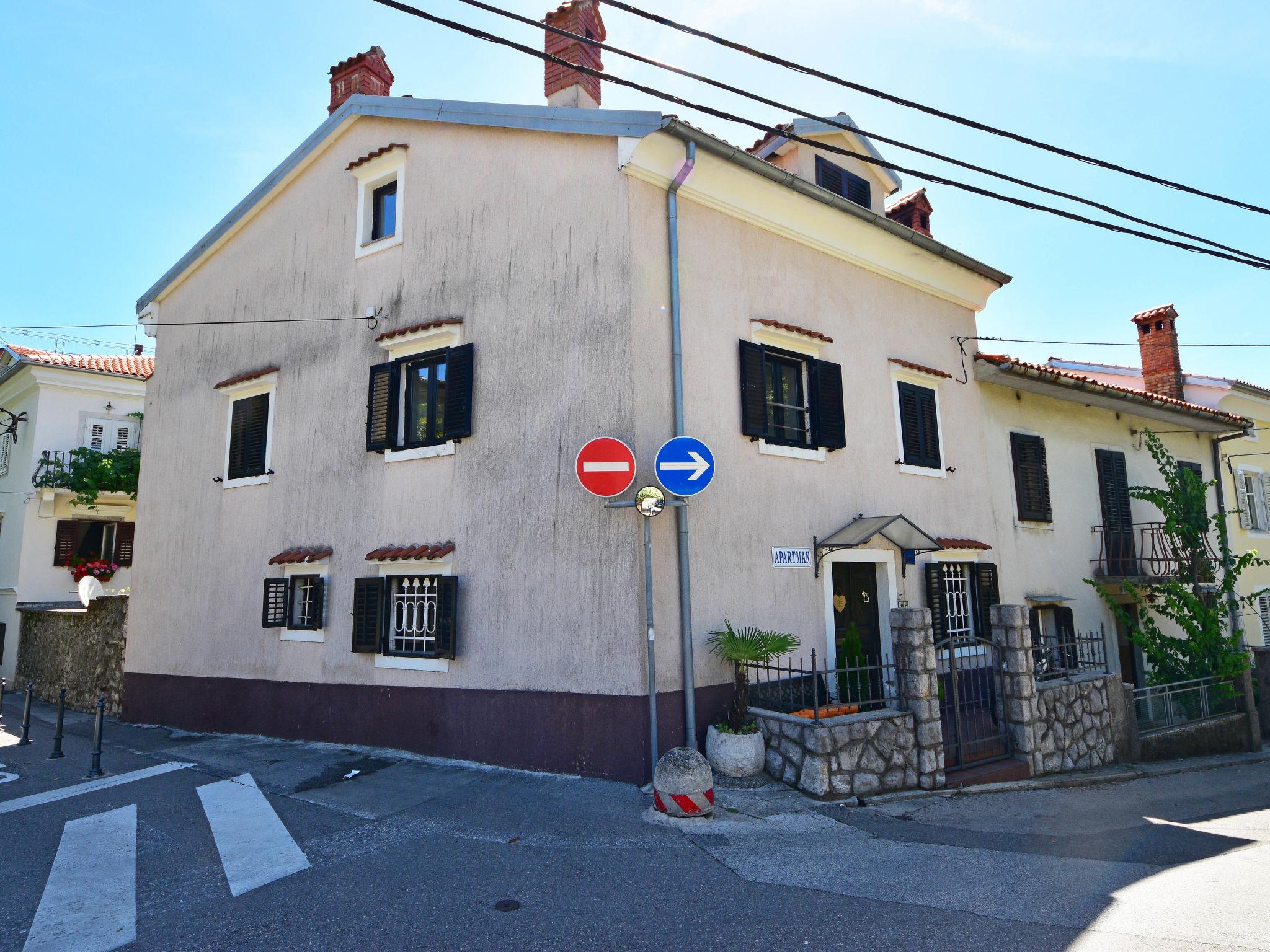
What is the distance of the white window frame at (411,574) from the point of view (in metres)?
9.32

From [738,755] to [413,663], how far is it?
12.9 ft

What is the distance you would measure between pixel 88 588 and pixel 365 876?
1044cm

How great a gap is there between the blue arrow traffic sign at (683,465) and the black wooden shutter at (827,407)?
2.81m

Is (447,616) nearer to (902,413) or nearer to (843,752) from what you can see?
(843,752)

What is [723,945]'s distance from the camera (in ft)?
15.3

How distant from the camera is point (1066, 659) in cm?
1085

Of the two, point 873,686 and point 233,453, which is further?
point 233,453

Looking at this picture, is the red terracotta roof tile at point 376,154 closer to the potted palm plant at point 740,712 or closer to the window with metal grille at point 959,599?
the potted palm plant at point 740,712

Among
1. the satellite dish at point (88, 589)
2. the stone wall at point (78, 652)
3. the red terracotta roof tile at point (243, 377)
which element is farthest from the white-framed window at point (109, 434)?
the red terracotta roof tile at point (243, 377)

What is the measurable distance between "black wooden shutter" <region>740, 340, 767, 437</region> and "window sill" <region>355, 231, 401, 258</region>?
4.73m

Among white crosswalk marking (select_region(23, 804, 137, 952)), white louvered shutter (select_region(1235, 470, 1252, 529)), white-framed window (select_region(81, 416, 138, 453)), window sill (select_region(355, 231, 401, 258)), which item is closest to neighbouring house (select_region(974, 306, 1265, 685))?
white louvered shutter (select_region(1235, 470, 1252, 529))

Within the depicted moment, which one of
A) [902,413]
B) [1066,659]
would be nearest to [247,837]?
[902,413]

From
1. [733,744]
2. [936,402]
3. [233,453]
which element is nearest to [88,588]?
[233,453]

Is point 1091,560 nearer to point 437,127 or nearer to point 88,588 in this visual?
point 437,127
